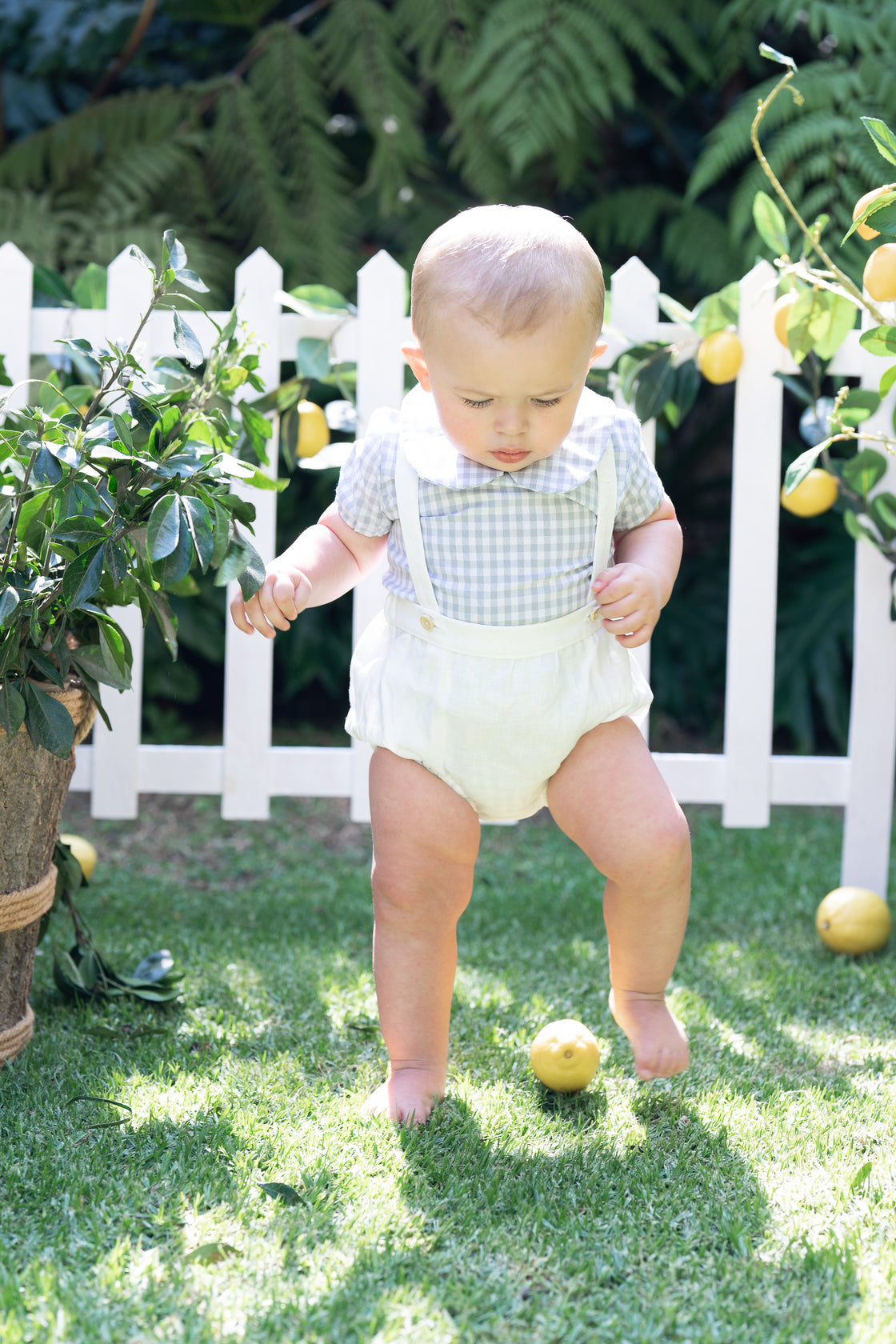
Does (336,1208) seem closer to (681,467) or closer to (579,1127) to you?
(579,1127)

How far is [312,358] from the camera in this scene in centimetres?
245

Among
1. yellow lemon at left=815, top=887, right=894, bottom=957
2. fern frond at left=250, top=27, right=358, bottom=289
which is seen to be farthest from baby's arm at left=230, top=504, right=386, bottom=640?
fern frond at left=250, top=27, right=358, bottom=289

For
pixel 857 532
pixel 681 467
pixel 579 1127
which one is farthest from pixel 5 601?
pixel 681 467

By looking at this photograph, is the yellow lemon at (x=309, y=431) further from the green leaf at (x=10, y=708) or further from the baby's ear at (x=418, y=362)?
the green leaf at (x=10, y=708)

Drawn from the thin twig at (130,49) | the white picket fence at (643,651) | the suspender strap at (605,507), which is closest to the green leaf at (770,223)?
the white picket fence at (643,651)

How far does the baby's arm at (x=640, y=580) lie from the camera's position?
1.54m

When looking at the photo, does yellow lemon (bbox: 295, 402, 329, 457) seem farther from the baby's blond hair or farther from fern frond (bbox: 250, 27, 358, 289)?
fern frond (bbox: 250, 27, 358, 289)

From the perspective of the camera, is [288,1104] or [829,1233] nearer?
[829,1233]

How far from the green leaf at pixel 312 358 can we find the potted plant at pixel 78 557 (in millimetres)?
711

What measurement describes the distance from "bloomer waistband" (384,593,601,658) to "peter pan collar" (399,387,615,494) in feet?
A: 0.57

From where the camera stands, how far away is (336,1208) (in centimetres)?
132

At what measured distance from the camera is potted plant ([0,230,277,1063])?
59.2 inches

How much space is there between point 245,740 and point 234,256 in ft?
6.64

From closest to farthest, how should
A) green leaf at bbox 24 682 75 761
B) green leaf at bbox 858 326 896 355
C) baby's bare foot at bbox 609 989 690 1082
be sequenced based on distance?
1. green leaf at bbox 24 682 75 761
2. baby's bare foot at bbox 609 989 690 1082
3. green leaf at bbox 858 326 896 355
